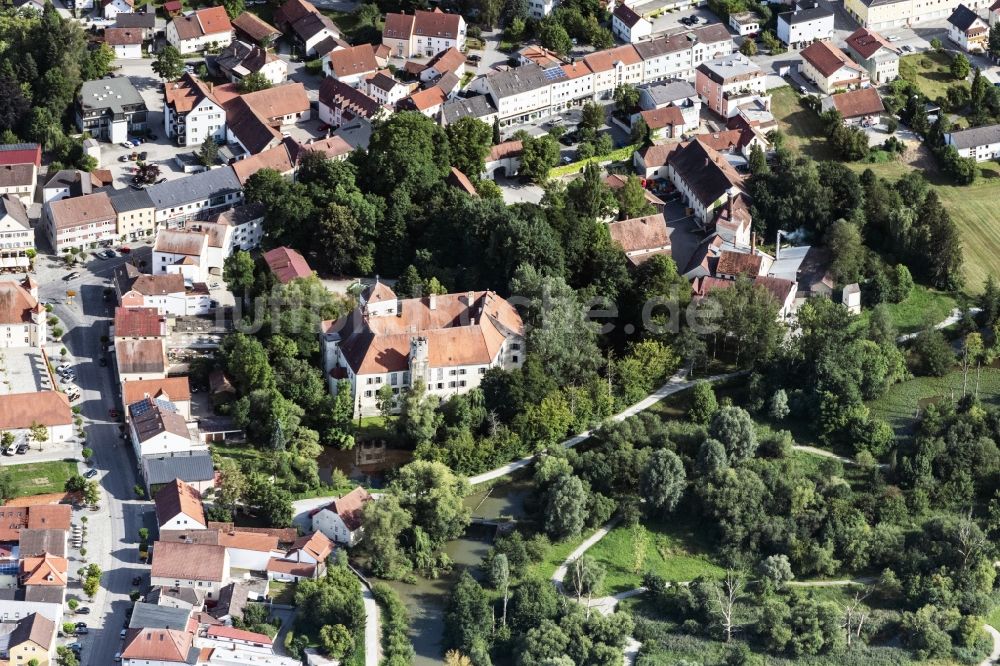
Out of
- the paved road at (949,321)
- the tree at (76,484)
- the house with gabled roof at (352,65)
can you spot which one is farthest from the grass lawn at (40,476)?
the paved road at (949,321)

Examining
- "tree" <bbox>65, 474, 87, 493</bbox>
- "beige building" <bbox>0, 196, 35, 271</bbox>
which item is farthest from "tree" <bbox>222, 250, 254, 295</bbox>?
"tree" <bbox>65, 474, 87, 493</bbox>

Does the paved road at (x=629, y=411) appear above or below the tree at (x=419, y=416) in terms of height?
below

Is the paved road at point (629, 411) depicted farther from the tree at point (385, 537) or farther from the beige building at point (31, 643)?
the beige building at point (31, 643)

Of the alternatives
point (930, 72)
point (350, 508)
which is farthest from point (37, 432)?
point (930, 72)

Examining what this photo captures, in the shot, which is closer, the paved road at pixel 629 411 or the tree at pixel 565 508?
the tree at pixel 565 508

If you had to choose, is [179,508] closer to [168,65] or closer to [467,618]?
[467,618]

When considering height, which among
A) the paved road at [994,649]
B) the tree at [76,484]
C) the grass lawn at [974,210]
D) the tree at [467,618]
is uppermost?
the tree at [76,484]

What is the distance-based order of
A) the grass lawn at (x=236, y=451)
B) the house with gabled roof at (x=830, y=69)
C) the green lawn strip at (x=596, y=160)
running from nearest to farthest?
the grass lawn at (x=236, y=451), the green lawn strip at (x=596, y=160), the house with gabled roof at (x=830, y=69)
